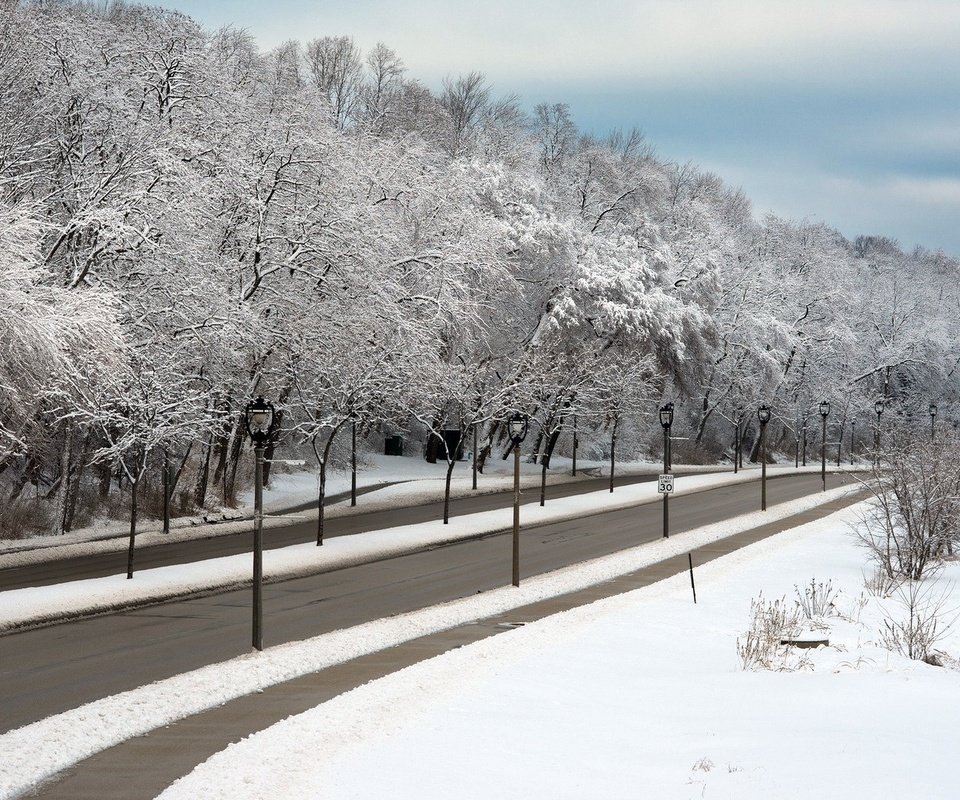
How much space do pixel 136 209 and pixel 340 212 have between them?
6.88 metres

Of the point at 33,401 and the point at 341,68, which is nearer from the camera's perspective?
the point at 33,401

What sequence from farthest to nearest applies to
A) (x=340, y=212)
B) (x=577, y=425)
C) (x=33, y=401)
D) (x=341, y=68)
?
(x=341, y=68) < (x=577, y=425) < (x=340, y=212) < (x=33, y=401)

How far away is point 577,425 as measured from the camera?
2190 inches

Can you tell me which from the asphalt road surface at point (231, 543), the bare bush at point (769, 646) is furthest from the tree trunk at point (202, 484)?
the bare bush at point (769, 646)

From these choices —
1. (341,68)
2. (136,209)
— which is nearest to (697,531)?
(136,209)

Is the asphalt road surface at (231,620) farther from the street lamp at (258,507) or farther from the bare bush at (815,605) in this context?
the bare bush at (815,605)

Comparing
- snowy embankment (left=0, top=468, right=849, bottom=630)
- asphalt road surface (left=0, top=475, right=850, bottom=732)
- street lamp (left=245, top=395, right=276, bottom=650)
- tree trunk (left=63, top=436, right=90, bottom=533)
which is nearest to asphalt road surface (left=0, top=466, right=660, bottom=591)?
snowy embankment (left=0, top=468, right=849, bottom=630)

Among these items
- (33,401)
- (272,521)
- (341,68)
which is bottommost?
(272,521)

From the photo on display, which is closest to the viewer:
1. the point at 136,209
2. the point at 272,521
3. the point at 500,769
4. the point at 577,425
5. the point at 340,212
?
the point at 500,769

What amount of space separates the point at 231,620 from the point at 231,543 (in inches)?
444

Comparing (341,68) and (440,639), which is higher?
(341,68)

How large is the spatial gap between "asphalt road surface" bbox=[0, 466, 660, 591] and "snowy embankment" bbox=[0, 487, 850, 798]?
842cm

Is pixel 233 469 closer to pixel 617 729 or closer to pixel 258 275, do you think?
pixel 258 275

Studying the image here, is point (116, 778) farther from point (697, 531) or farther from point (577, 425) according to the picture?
point (577, 425)
